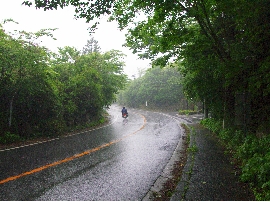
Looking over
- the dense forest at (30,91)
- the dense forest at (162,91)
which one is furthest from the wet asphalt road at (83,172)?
the dense forest at (162,91)

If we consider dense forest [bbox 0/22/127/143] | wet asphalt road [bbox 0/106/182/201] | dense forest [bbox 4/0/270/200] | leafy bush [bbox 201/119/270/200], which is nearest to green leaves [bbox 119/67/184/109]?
dense forest [bbox 0/22/127/143]

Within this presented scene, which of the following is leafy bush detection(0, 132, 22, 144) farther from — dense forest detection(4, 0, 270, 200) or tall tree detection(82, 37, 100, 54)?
tall tree detection(82, 37, 100, 54)

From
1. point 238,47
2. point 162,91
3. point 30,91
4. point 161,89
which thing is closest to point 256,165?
point 238,47

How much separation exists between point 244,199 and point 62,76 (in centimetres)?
1488

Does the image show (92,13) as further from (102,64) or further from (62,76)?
(102,64)

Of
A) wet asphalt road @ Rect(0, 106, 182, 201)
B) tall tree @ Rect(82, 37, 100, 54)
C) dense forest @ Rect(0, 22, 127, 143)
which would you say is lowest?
wet asphalt road @ Rect(0, 106, 182, 201)

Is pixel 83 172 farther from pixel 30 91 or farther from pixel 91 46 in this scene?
pixel 91 46

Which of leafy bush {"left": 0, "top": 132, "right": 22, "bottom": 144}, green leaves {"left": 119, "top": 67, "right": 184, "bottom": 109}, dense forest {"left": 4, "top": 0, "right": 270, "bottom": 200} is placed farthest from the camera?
green leaves {"left": 119, "top": 67, "right": 184, "bottom": 109}

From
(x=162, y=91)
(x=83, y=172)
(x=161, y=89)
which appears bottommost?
(x=83, y=172)

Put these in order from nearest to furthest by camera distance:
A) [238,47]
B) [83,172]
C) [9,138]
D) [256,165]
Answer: [256,165], [83,172], [238,47], [9,138]

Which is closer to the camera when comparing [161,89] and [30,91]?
[30,91]

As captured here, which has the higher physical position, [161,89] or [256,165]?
[161,89]

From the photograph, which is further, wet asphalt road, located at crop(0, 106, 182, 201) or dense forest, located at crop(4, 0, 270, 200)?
dense forest, located at crop(4, 0, 270, 200)

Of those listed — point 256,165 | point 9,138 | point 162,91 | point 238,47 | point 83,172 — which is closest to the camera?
point 256,165
